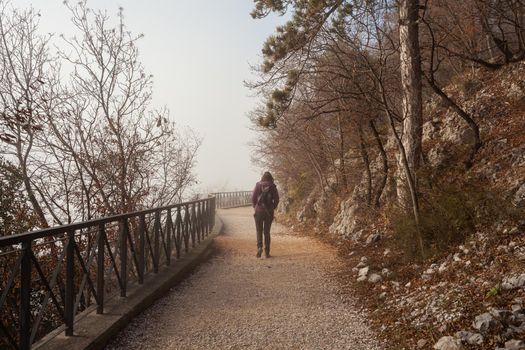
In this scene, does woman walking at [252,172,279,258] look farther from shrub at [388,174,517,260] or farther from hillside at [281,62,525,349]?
shrub at [388,174,517,260]

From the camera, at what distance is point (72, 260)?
4082 mm

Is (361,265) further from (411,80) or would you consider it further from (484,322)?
(484,322)

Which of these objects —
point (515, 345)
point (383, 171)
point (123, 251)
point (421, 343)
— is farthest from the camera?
point (383, 171)

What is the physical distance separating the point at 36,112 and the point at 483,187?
816 cm

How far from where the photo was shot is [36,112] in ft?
25.7

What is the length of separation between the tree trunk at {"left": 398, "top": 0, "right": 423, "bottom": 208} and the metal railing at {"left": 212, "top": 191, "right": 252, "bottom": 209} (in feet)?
76.4

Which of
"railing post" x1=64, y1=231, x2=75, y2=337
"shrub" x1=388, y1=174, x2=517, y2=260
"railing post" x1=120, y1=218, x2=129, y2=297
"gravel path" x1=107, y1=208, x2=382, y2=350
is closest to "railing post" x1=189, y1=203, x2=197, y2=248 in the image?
"gravel path" x1=107, y1=208, x2=382, y2=350

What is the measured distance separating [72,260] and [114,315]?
106 centimetres

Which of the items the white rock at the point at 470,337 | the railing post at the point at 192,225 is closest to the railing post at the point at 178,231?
the railing post at the point at 192,225

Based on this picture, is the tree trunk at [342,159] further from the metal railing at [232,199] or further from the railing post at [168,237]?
the metal railing at [232,199]

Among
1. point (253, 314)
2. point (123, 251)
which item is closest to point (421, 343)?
point (253, 314)

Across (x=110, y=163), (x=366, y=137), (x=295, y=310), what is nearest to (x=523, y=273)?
A: (x=295, y=310)

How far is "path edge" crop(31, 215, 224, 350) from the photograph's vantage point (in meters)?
3.87

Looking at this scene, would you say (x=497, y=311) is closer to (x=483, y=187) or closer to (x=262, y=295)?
(x=483, y=187)
